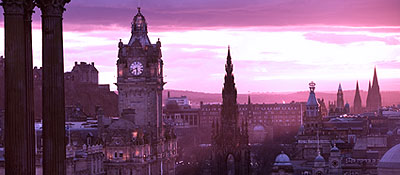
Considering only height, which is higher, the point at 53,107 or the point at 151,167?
the point at 53,107

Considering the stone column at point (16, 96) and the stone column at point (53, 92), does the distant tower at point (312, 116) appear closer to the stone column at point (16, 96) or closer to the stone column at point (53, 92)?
the stone column at point (53, 92)

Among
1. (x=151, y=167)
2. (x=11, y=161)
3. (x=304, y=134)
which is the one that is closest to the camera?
(x=11, y=161)

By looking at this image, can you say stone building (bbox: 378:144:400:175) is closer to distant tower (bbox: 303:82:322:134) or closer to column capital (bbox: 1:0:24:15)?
column capital (bbox: 1:0:24:15)

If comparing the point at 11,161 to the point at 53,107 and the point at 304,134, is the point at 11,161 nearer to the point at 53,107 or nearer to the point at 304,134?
the point at 53,107

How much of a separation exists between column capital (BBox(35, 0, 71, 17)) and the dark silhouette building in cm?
7476

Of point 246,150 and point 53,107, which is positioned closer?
point 53,107

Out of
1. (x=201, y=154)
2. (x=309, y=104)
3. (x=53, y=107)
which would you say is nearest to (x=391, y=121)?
(x=309, y=104)

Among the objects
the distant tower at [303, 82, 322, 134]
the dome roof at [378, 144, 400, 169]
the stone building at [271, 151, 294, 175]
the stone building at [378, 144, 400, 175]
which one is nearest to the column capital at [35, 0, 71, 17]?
the stone building at [378, 144, 400, 175]

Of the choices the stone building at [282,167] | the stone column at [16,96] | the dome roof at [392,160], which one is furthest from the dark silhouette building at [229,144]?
the stone column at [16,96]

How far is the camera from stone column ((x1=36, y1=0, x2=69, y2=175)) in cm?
1884

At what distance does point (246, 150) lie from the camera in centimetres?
9656

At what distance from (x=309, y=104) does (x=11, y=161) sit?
166852 millimetres

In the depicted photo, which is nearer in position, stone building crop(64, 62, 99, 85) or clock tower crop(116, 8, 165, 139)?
clock tower crop(116, 8, 165, 139)

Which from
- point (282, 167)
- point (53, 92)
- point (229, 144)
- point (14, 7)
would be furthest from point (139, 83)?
point (14, 7)
